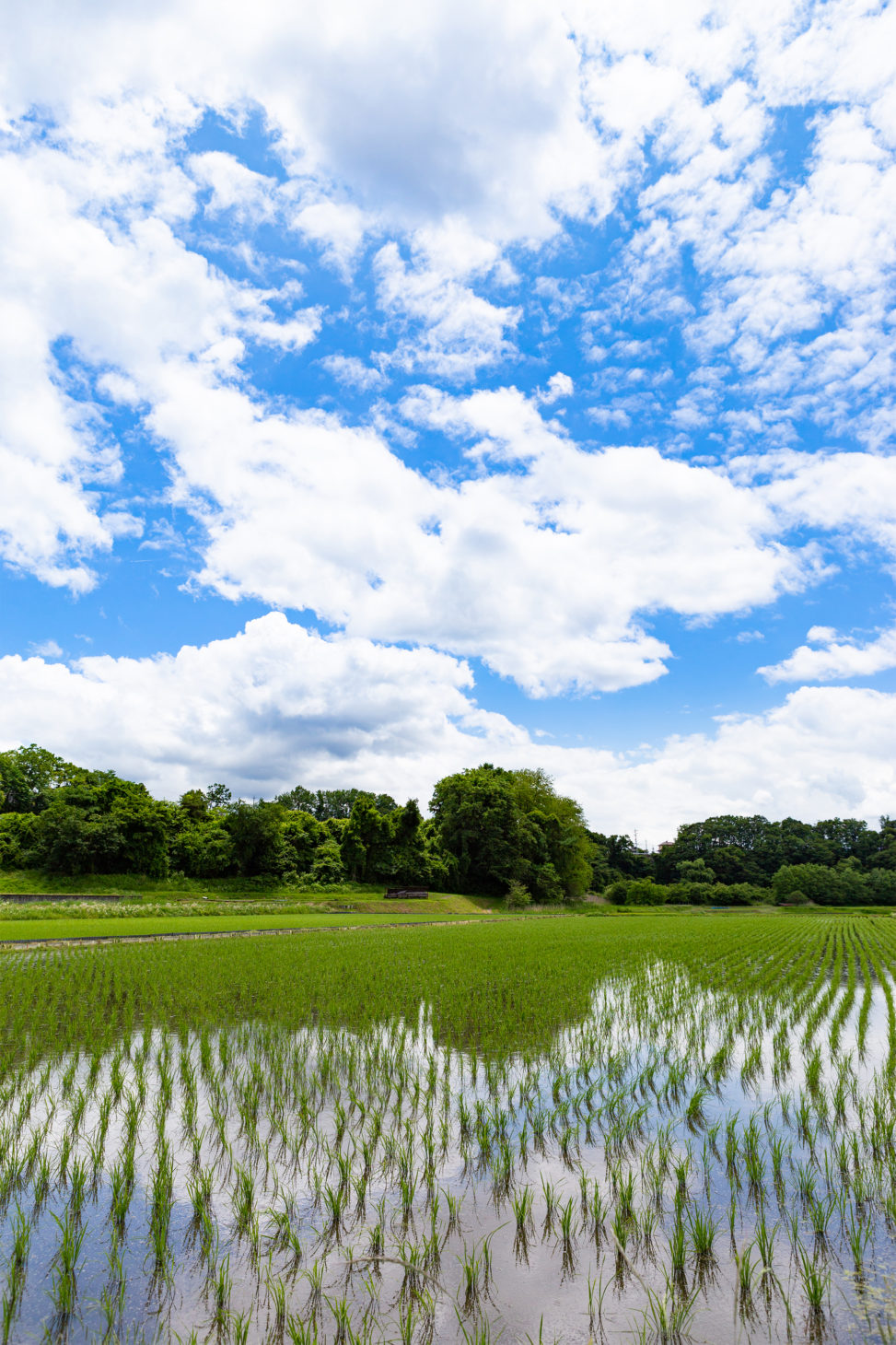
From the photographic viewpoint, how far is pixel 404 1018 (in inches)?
346

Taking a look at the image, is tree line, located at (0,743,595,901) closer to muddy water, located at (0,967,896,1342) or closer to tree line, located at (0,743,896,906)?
tree line, located at (0,743,896,906)

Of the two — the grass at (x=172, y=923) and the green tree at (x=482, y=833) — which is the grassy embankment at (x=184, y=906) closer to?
the grass at (x=172, y=923)

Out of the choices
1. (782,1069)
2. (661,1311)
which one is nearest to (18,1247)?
(661,1311)

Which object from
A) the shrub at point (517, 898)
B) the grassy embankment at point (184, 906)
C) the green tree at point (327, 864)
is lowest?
the shrub at point (517, 898)

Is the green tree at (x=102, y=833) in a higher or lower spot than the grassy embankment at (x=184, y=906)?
higher

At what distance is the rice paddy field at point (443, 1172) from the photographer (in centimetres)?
306

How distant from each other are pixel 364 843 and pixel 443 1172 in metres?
47.7

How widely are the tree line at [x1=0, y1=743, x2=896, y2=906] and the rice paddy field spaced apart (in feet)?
119

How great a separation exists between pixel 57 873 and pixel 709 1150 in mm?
45562

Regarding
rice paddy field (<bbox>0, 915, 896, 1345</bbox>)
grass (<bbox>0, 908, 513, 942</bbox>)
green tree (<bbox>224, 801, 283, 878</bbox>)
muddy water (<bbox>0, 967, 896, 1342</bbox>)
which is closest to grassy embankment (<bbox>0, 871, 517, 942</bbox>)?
grass (<bbox>0, 908, 513, 942</bbox>)

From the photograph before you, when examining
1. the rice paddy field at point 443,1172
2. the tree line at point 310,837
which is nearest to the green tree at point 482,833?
the tree line at point 310,837

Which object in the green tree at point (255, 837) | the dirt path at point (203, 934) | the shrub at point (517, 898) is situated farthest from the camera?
the shrub at point (517, 898)

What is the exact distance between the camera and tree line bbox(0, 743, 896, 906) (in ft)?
139

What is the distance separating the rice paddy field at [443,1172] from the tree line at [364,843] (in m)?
36.4
